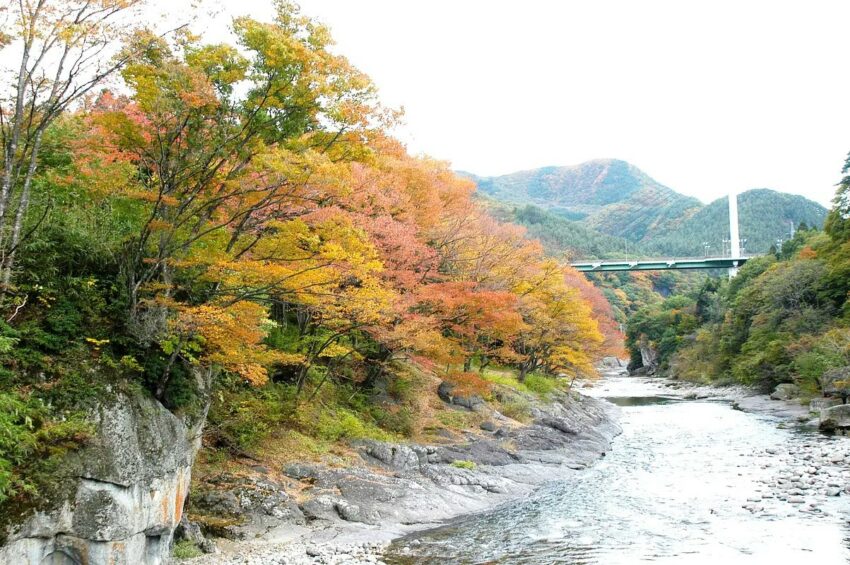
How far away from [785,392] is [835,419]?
15.7m

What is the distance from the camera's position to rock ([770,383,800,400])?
143 ft

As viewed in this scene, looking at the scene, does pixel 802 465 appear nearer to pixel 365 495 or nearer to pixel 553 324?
pixel 365 495

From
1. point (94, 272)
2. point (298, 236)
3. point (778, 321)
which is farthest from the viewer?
point (778, 321)

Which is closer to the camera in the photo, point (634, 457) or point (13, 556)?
point (13, 556)

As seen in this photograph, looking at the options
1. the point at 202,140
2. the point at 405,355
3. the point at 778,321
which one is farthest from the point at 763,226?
the point at 202,140

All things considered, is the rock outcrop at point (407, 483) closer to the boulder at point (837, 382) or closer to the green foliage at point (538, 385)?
the green foliage at point (538, 385)

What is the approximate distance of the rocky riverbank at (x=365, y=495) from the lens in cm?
1352

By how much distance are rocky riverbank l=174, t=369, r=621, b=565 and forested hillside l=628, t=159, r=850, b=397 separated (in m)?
22.4

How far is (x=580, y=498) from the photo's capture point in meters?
19.3

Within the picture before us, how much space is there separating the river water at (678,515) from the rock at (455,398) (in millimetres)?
6402

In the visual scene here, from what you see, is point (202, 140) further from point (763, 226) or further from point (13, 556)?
point (763, 226)

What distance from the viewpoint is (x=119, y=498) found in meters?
10.4

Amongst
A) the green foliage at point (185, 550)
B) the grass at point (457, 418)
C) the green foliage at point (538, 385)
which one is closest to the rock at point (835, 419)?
the green foliage at point (538, 385)

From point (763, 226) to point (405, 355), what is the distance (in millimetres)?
177184
